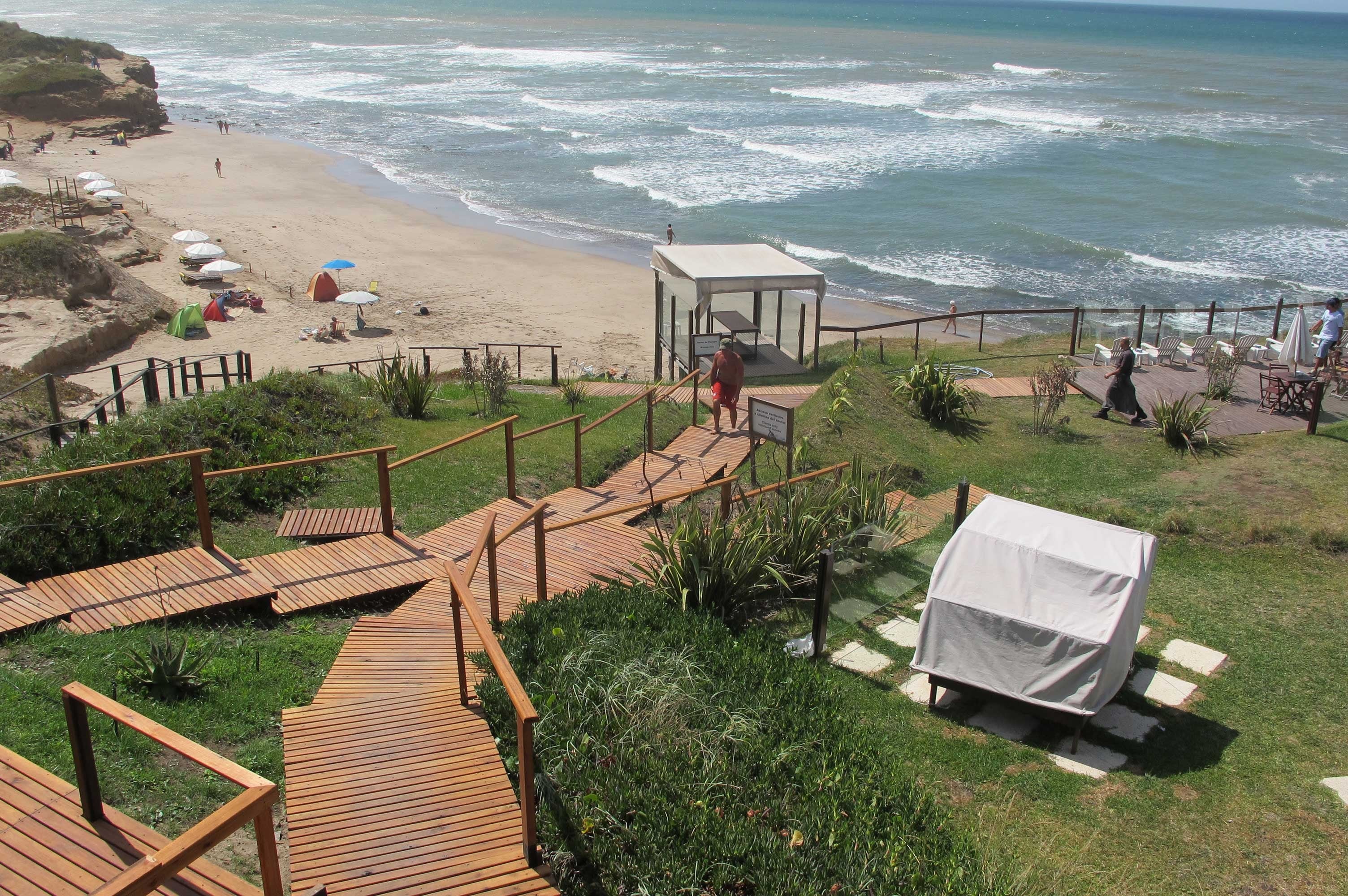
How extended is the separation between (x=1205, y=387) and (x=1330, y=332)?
202 cm

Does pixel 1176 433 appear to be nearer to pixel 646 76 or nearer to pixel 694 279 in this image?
pixel 694 279

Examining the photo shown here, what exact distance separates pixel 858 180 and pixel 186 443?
4087 centimetres

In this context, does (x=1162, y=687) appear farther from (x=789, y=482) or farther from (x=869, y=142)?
(x=869, y=142)

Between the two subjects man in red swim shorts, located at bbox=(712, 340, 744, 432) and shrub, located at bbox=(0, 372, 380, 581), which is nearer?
shrub, located at bbox=(0, 372, 380, 581)

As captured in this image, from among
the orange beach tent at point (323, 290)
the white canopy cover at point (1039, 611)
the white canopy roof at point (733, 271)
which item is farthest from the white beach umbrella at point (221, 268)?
the white canopy cover at point (1039, 611)

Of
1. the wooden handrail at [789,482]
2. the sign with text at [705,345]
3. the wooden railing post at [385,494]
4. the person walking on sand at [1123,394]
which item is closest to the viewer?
the wooden railing post at [385,494]

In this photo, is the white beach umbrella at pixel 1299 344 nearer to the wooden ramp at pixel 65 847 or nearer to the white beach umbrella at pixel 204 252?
the wooden ramp at pixel 65 847

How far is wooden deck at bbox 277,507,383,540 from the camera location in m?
9.88

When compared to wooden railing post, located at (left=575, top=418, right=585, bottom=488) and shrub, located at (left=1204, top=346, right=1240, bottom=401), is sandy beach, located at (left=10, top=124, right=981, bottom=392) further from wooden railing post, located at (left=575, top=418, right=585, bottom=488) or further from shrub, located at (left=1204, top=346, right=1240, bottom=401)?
wooden railing post, located at (left=575, top=418, right=585, bottom=488)

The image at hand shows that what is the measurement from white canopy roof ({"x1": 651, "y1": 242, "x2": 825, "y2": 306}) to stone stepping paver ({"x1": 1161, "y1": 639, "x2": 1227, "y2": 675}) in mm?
10314

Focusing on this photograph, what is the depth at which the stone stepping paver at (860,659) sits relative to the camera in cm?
801

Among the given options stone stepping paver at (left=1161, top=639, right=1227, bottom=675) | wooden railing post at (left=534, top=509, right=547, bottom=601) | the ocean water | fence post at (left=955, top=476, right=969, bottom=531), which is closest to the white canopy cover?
stone stepping paver at (left=1161, top=639, right=1227, bottom=675)

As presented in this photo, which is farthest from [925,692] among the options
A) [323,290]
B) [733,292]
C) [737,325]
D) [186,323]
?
[323,290]

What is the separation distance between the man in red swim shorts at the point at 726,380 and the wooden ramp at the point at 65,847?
32.0 ft
